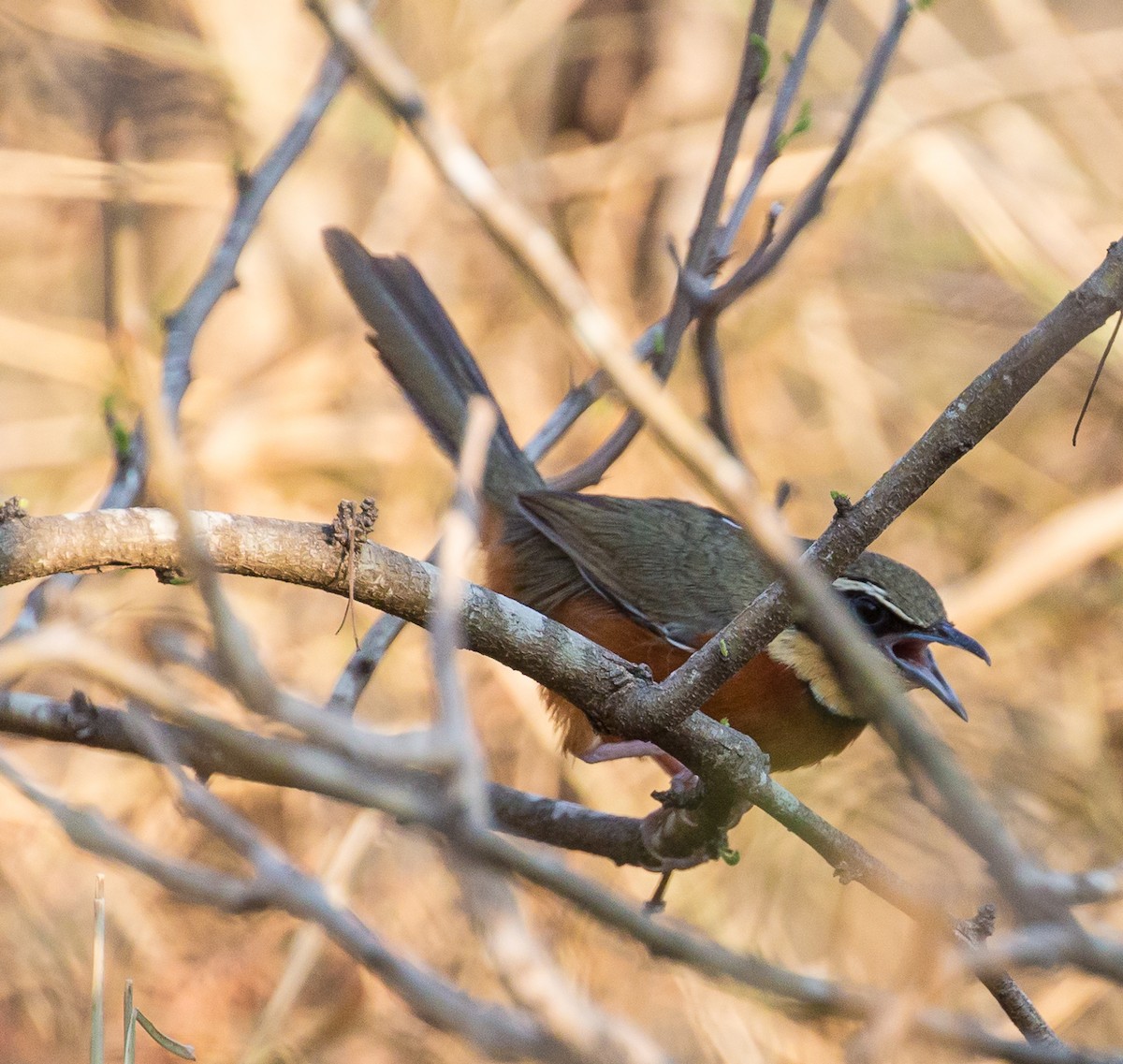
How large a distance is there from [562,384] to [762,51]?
5124mm

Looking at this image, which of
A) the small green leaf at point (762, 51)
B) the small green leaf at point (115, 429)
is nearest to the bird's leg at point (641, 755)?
the small green leaf at point (115, 429)

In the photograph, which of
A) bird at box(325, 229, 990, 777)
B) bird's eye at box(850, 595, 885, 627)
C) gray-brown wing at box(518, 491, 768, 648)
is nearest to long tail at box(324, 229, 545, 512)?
bird at box(325, 229, 990, 777)

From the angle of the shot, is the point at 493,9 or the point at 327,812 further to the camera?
the point at 493,9

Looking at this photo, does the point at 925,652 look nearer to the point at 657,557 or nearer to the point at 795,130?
the point at 657,557

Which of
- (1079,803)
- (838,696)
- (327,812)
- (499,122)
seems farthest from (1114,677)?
(499,122)

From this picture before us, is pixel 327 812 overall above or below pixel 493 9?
below

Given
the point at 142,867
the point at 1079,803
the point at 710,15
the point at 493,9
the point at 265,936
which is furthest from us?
the point at 710,15

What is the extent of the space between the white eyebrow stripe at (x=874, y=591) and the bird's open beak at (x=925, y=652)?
0.23 ft

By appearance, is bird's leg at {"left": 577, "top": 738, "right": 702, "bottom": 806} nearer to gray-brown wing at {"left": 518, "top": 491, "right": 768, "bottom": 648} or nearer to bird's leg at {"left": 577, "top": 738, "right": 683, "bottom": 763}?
bird's leg at {"left": 577, "top": 738, "right": 683, "bottom": 763}

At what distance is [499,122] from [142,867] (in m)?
7.74

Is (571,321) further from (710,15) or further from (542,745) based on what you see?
(710,15)

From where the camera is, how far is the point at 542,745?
7.48 meters

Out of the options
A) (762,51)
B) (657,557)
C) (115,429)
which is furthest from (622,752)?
(762,51)

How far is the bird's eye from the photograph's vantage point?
443cm
